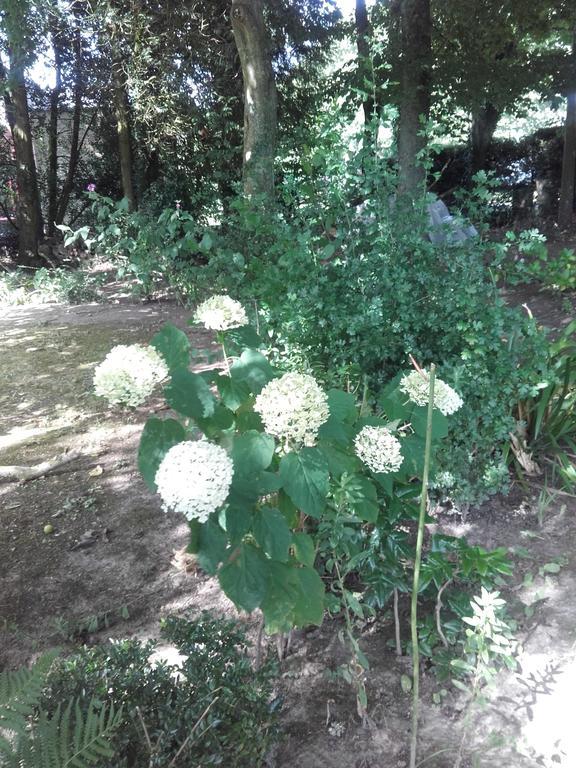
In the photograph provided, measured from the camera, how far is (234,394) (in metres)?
1.52

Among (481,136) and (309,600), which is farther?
(481,136)

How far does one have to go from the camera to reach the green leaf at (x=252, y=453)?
1.28 metres

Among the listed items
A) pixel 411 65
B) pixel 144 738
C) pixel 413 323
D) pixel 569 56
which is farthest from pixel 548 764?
pixel 569 56

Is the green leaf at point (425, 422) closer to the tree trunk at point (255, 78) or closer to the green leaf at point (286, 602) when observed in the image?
the green leaf at point (286, 602)

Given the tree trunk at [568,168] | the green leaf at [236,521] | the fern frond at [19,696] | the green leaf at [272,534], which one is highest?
the tree trunk at [568,168]

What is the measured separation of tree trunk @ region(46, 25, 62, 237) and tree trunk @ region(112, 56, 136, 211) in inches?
A: 49.2

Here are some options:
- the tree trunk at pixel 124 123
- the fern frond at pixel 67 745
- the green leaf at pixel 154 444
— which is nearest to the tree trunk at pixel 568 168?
the tree trunk at pixel 124 123

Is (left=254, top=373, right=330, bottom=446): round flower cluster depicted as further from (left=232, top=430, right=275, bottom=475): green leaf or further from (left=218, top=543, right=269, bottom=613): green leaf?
(left=218, top=543, right=269, bottom=613): green leaf

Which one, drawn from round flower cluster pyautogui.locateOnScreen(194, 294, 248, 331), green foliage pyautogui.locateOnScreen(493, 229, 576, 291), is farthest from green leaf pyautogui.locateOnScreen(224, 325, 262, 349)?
green foliage pyautogui.locateOnScreen(493, 229, 576, 291)

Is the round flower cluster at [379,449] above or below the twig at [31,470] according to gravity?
above

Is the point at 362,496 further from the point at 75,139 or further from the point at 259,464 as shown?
the point at 75,139

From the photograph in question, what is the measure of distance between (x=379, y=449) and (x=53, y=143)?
11336mm

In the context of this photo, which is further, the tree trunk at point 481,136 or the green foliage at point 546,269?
the tree trunk at point 481,136

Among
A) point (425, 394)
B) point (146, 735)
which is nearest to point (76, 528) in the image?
point (146, 735)
